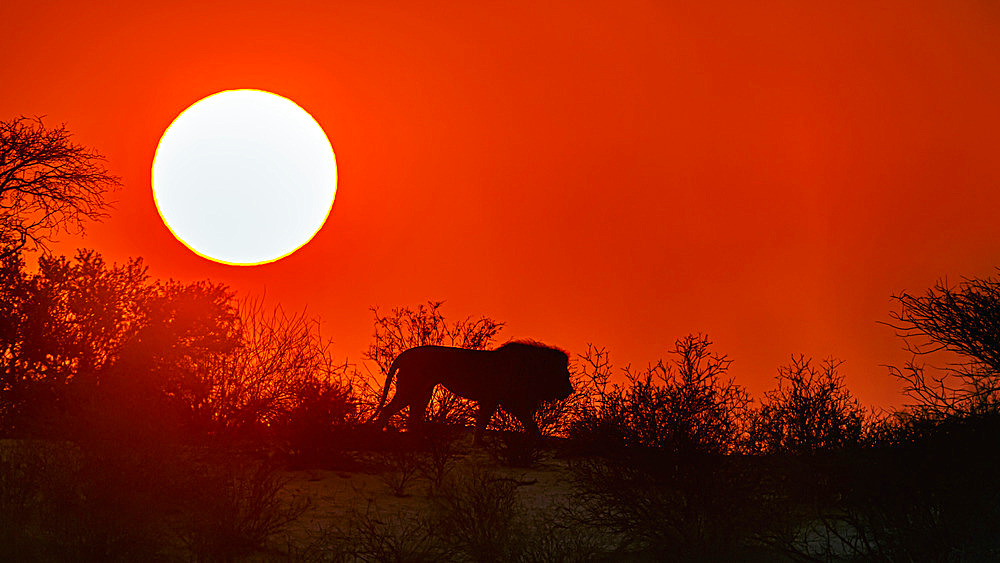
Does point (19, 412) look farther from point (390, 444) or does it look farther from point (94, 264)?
point (390, 444)

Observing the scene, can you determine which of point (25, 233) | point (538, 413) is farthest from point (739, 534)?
point (25, 233)

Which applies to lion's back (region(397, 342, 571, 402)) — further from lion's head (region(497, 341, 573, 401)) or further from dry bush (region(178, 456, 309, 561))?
dry bush (region(178, 456, 309, 561))

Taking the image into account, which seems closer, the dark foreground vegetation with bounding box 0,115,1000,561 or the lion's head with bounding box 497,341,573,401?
the dark foreground vegetation with bounding box 0,115,1000,561

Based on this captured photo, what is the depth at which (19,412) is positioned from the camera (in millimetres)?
18953

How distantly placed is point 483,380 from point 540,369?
1.22m

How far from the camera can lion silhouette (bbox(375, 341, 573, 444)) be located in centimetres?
1898

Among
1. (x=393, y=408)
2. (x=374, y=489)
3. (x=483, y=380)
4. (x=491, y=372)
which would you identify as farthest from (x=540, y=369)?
(x=374, y=489)

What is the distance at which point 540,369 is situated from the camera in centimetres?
1922

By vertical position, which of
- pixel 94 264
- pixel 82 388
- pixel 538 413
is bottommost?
pixel 82 388

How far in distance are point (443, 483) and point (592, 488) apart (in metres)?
3.36

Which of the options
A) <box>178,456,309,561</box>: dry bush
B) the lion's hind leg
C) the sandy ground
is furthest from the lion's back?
<box>178,456,309,561</box>: dry bush

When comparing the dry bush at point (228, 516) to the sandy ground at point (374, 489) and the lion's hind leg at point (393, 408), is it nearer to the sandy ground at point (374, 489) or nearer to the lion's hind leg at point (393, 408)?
the sandy ground at point (374, 489)

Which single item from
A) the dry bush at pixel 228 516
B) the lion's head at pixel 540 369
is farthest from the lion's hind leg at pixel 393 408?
the dry bush at pixel 228 516

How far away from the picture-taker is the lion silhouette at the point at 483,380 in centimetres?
1898
